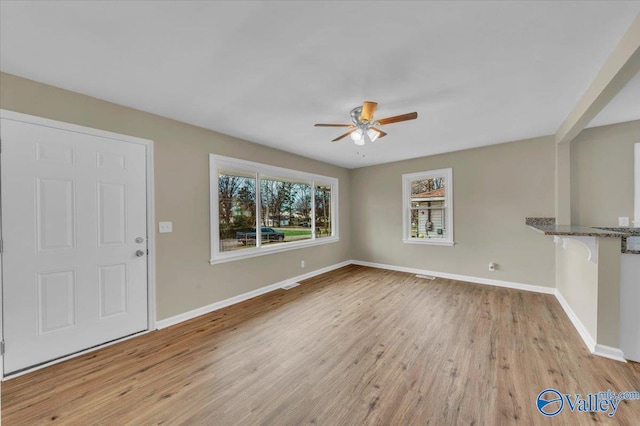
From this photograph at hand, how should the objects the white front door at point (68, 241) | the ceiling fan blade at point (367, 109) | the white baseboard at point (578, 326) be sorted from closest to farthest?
the white front door at point (68, 241)
the white baseboard at point (578, 326)
the ceiling fan blade at point (367, 109)

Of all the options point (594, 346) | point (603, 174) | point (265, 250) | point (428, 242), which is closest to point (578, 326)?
point (594, 346)

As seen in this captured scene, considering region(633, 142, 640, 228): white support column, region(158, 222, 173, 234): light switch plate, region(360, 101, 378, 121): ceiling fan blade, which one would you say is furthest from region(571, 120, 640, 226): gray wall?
region(158, 222, 173, 234): light switch plate

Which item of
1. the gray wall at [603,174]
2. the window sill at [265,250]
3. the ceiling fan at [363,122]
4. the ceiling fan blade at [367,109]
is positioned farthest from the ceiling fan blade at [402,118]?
the gray wall at [603,174]

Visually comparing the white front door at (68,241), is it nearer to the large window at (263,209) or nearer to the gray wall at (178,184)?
the gray wall at (178,184)

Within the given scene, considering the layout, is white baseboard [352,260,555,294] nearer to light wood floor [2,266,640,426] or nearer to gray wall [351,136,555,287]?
gray wall [351,136,555,287]

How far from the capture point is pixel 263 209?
13.6 ft

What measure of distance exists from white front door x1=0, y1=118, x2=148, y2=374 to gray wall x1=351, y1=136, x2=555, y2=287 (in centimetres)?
456

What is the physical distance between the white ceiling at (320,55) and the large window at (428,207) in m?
1.97

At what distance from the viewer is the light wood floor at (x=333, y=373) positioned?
5.19 ft

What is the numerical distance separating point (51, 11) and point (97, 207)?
5.42 ft

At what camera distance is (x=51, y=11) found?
1400 millimetres

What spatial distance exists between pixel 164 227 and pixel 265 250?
1563mm

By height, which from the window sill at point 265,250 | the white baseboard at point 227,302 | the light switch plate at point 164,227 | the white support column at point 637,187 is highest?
the white support column at point 637,187

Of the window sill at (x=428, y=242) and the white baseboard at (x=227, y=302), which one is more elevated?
the window sill at (x=428, y=242)
